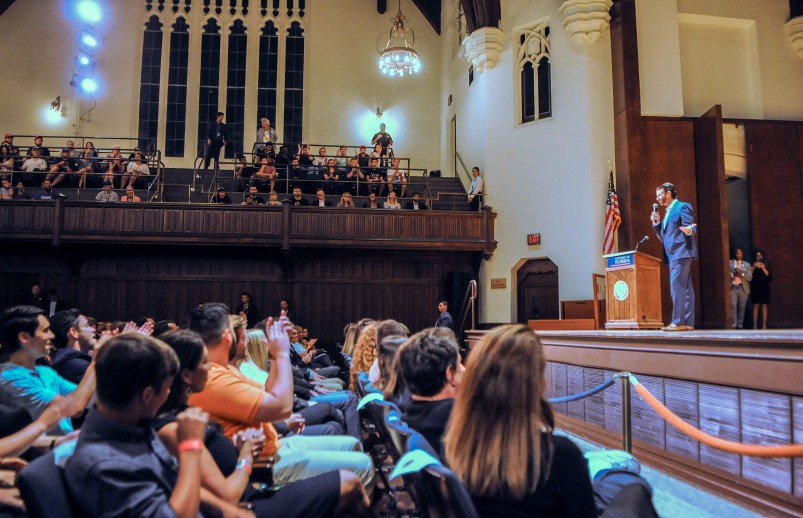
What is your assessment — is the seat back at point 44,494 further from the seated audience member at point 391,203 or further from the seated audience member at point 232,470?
the seated audience member at point 391,203

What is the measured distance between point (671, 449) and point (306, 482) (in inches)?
101

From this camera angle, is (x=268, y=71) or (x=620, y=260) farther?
(x=268, y=71)

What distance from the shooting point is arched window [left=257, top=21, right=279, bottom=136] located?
15.9 metres

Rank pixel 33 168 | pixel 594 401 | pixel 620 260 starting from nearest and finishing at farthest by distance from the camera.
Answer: pixel 594 401, pixel 620 260, pixel 33 168

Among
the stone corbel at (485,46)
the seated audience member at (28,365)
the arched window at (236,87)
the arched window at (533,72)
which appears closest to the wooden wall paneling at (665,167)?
the arched window at (533,72)

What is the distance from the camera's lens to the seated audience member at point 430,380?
226 cm

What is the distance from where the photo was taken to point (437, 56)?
53.8 feet

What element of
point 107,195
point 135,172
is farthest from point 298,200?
point 107,195

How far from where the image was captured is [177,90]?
15.7 m

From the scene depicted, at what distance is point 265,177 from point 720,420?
32.3 feet

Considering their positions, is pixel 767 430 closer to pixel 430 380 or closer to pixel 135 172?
pixel 430 380

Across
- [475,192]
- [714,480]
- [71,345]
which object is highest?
[475,192]

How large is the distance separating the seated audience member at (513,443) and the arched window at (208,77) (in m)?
15.2

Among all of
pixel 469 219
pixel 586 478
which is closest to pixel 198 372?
pixel 586 478
